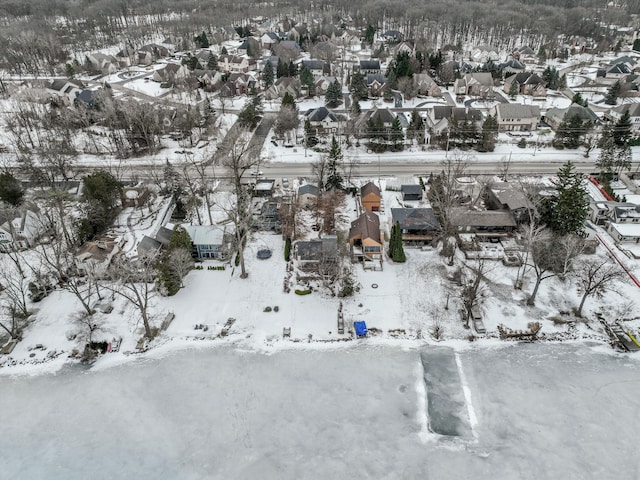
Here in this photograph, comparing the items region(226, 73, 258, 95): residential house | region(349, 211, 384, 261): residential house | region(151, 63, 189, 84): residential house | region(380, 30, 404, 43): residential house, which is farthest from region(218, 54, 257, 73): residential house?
region(349, 211, 384, 261): residential house

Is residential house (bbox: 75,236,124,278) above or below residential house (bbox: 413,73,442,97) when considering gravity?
below

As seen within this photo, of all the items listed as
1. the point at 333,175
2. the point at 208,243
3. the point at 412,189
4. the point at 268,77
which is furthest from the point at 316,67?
the point at 208,243

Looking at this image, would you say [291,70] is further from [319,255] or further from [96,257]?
[96,257]

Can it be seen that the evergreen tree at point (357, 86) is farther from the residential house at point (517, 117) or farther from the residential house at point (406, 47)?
the residential house at point (406, 47)

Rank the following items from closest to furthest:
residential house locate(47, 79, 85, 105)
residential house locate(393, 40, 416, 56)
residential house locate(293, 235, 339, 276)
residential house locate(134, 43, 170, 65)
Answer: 1. residential house locate(293, 235, 339, 276)
2. residential house locate(47, 79, 85, 105)
3. residential house locate(393, 40, 416, 56)
4. residential house locate(134, 43, 170, 65)

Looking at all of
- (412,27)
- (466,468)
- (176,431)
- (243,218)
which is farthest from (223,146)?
(412,27)

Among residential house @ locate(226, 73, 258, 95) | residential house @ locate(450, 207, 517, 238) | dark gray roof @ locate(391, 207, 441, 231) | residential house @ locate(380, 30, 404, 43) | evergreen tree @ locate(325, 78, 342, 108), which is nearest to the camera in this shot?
dark gray roof @ locate(391, 207, 441, 231)

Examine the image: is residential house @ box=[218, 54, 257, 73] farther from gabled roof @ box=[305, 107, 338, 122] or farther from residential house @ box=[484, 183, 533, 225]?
residential house @ box=[484, 183, 533, 225]

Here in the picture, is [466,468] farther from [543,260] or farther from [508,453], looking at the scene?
[543,260]

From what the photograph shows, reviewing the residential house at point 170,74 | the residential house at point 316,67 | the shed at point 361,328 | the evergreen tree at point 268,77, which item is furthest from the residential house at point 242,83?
the shed at point 361,328
